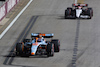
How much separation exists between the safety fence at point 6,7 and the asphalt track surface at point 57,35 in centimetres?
170

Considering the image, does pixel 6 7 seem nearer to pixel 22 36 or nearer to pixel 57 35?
pixel 22 36

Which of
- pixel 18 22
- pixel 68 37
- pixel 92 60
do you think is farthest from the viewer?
pixel 18 22

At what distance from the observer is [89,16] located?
35.4m

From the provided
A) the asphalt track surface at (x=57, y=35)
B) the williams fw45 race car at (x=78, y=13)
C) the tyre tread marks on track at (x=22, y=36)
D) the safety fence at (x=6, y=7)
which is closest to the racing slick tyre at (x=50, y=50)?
the asphalt track surface at (x=57, y=35)

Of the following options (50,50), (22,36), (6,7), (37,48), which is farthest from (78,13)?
(50,50)

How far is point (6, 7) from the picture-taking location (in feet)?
125

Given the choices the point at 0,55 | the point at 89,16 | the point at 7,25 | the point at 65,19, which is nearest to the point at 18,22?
the point at 7,25

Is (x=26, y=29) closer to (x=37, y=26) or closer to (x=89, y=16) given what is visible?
(x=37, y=26)

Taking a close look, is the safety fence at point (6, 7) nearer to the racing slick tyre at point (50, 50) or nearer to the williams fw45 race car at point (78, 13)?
the williams fw45 race car at point (78, 13)

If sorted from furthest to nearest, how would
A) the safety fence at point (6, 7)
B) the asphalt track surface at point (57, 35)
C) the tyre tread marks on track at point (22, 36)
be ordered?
the safety fence at point (6, 7)
the tyre tread marks on track at point (22, 36)
the asphalt track surface at point (57, 35)

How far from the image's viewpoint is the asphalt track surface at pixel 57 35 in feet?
76.2

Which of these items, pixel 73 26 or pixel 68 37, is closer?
pixel 68 37

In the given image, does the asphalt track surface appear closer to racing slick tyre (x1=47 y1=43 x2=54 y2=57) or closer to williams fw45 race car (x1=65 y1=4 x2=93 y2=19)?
racing slick tyre (x1=47 y1=43 x2=54 y2=57)

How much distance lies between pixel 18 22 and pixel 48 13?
4.96 m
